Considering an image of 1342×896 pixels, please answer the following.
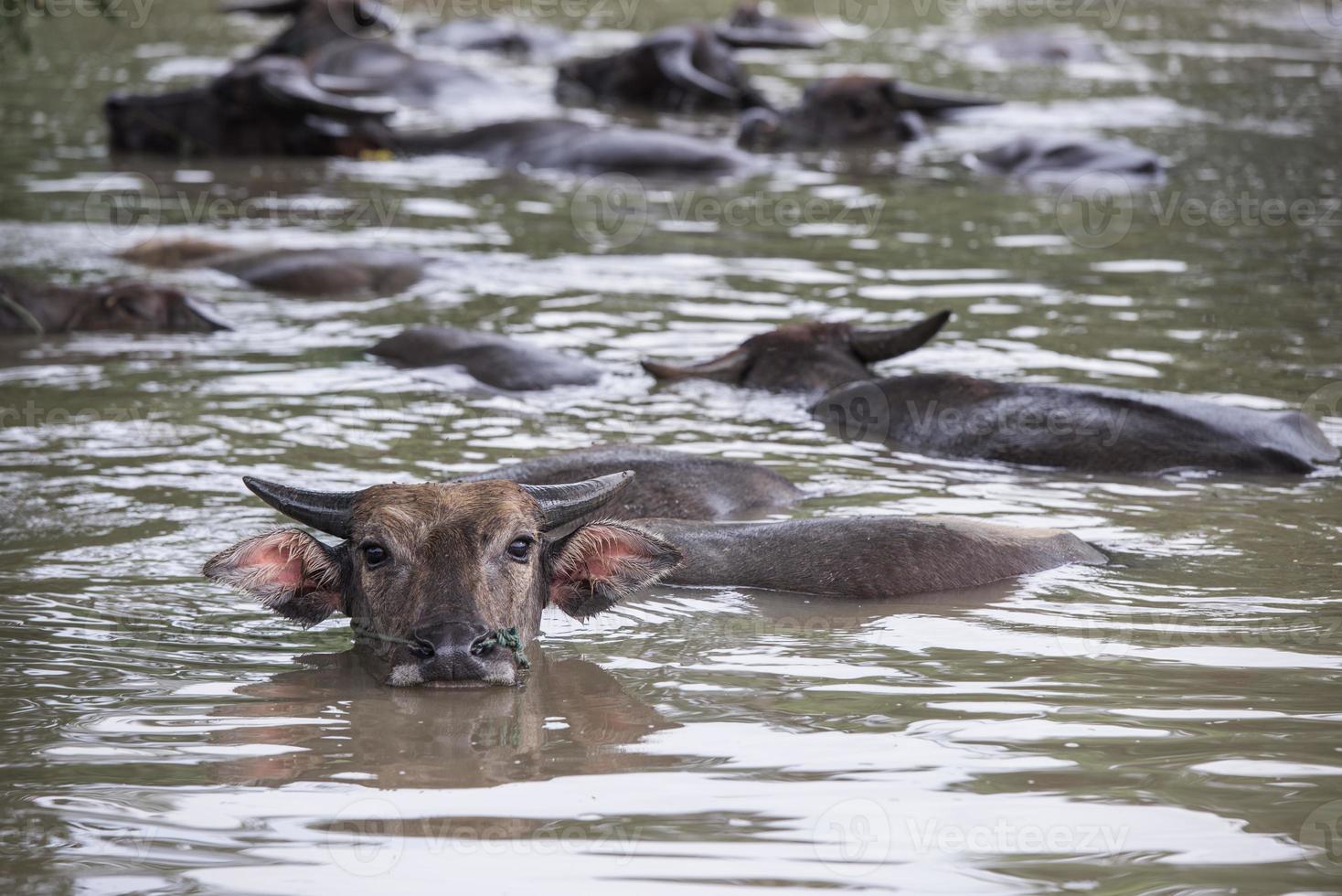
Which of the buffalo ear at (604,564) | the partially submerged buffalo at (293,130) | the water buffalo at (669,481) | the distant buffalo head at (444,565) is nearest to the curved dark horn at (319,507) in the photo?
the distant buffalo head at (444,565)

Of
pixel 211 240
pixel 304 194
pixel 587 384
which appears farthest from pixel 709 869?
pixel 304 194

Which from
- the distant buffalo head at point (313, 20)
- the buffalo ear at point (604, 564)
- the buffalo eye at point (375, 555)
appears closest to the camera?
the buffalo eye at point (375, 555)

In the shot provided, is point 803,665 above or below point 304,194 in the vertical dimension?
below

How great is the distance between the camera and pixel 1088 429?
8820 mm

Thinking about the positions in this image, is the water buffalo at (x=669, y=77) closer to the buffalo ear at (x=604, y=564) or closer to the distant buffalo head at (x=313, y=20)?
the distant buffalo head at (x=313, y=20)

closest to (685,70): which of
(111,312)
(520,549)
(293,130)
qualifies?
(293,130)

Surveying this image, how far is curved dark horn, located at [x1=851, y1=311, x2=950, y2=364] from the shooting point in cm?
988

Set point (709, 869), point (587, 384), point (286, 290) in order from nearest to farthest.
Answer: point (709, 869) < point (587, 384) < point (286, 290)

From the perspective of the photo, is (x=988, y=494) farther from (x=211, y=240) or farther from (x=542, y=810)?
(x=211, y=240)

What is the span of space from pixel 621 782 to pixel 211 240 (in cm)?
976

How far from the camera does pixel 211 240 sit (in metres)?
13.9

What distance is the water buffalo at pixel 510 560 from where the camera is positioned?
229 inches

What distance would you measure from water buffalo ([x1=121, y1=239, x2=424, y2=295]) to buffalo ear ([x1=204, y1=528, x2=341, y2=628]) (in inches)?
251

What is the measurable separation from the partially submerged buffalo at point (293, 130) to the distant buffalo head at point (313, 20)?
2981 mm
